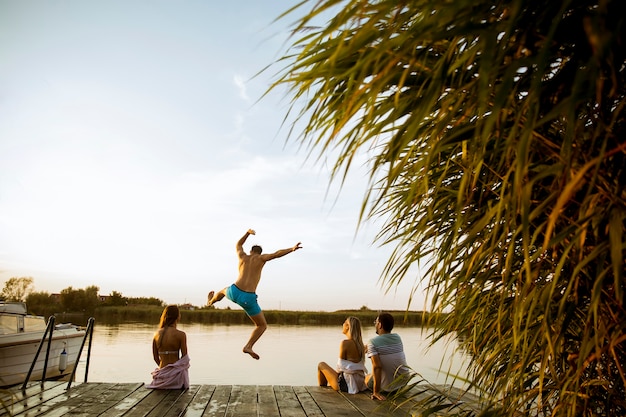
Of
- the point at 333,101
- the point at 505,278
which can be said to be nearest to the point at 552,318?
the point at 505,278

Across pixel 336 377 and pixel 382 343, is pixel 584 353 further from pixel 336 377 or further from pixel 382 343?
pixel 336 377

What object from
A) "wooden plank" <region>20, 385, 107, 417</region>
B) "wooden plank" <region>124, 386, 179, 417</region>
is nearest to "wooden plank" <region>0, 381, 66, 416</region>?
"wooden plank" <region>20, 385, 107, 417</region>

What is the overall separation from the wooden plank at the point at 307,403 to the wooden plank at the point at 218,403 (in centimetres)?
80

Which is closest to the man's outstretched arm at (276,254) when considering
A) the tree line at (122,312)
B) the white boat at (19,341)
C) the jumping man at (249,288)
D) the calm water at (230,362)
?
the jumping man at (249,288)

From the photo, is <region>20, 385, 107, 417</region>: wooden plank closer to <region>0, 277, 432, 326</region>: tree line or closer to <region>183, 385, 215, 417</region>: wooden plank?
<region>183, 385, 215, 417</region>: wooden plank

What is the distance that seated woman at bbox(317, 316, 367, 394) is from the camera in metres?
5.91

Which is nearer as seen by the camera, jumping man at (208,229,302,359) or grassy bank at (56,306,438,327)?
jumping man at (208,229,302,359)

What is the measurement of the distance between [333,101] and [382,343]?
4362 mm

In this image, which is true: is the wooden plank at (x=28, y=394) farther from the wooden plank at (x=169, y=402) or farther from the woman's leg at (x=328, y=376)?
the woman's leg at (x=328, y=376)

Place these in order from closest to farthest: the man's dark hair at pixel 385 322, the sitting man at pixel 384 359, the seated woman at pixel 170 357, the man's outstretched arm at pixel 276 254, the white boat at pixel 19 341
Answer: the sitting man at pixel 384 359 → the man's dark hair at pixel 385 322 → the seated woman at pixel 170 357 → the man's outstretched arm at pixel 276 254 → the white boat at pixel 19 341

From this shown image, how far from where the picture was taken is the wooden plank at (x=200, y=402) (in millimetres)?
4570

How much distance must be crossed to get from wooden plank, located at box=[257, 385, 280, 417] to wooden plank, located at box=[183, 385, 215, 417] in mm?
559

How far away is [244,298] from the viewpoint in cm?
698

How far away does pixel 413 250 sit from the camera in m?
2.12
